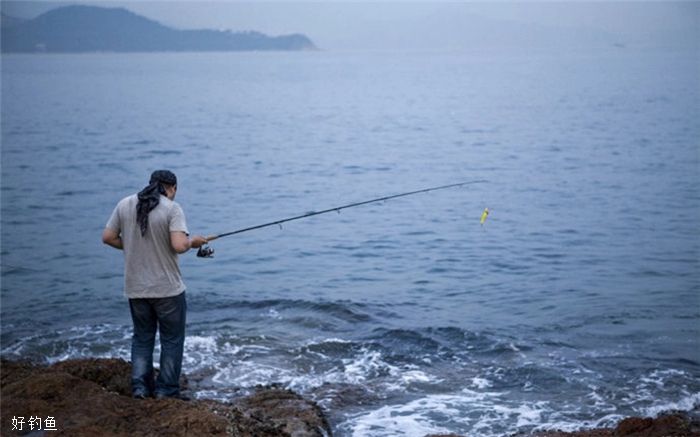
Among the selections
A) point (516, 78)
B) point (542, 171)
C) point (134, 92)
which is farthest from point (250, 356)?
point (516, 78)

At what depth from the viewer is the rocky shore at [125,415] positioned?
5121mm

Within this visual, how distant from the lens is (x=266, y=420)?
5.84 m

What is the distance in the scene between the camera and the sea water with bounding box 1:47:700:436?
26.2 ft

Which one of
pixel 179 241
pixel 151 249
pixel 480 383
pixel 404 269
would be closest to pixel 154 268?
pixel 151 249

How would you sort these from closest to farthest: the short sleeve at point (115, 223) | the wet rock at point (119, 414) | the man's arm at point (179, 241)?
the wet rock at point (119, 414), the man's arm at point (179, 241), the short sleeve at point (115, 223)

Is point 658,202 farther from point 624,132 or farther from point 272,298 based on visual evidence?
point 624,132

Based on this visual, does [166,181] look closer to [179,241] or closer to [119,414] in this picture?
[179,241]

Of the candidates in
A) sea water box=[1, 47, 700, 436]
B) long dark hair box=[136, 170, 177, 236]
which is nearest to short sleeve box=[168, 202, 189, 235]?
long dark hair box=[136, 170, 177, 236]

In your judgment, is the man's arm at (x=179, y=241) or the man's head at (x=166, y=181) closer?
the man's arm at (x=179, y=241)

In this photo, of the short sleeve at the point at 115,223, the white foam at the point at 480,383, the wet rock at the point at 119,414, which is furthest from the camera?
the white foam at the point at 480,383

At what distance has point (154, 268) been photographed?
223 inches

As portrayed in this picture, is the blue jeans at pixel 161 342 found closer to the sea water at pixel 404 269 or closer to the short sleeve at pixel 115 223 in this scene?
the short sleeve at pixel 115 223

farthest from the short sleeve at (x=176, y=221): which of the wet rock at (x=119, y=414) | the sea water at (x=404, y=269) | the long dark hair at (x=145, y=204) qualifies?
the sea water at (x=404, y=269)

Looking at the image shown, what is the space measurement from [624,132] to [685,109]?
803 cm
